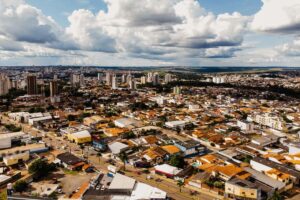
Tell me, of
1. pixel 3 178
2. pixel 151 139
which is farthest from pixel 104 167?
pixel 151 139

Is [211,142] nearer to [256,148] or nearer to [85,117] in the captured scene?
[256,148]

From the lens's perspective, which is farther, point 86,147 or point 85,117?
point 85,117

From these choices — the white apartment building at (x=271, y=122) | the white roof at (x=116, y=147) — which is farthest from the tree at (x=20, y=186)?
the white apartment building at (x=271, y=122)

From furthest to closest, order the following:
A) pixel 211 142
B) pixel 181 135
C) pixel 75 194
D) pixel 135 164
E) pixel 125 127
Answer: pixel 125 127
pixel 181 135
pixel 211 142
pixel 135 164
pixel 75 194

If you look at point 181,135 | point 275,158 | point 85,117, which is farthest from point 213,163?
point 85,117

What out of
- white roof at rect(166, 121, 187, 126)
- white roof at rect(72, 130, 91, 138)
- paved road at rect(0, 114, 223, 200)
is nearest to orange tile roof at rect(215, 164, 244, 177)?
paved road at rect(0, 114, 223, 200)

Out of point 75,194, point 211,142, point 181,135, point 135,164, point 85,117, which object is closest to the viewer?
point 75,194
